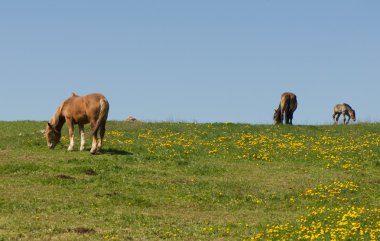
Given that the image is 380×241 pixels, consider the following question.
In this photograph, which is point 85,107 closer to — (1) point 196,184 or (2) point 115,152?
(2) point 115,152

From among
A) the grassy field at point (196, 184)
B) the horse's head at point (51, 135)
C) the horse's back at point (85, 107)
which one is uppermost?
the horse's back at point (85, 107)

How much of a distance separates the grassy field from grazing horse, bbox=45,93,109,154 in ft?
2.53

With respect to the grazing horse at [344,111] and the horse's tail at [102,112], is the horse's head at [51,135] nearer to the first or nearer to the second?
the horse's tail at [102,112]

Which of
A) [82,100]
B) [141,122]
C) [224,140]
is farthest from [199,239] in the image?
[141,122]

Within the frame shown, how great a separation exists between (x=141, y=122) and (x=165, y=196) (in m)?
19.5

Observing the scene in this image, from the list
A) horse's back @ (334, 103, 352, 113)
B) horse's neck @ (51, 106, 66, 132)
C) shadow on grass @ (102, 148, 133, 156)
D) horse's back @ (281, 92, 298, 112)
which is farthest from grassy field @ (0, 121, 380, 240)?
horse's back @ (334, 103, 352, 113)

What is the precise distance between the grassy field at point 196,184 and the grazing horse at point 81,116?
77 centimetres

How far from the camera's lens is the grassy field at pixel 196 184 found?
1920 centimetres

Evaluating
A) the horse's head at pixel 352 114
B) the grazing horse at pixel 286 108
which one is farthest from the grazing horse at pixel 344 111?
the grazing horse at pixel 286 108

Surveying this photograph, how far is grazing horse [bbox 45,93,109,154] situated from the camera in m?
33.6

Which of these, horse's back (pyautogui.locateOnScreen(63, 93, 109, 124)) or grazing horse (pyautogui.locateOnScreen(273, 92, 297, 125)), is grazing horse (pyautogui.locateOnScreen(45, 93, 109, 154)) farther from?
grazing horse (pyautogui.locateOnScreen(273, 92, 297, 125))

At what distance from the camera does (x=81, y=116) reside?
114 ft

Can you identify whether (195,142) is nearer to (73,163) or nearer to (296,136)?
(296,136)

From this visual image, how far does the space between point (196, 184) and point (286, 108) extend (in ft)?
67.6
